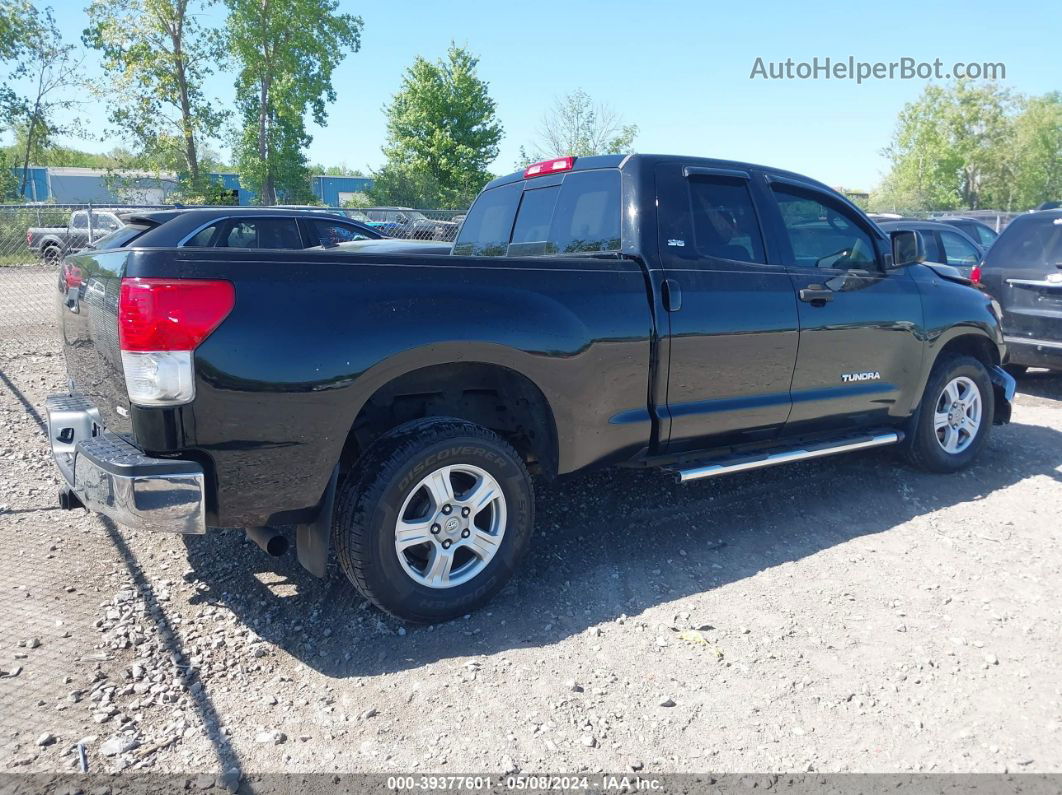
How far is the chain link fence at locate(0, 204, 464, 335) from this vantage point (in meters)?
11.6

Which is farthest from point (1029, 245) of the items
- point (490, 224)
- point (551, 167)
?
point (490, 224)

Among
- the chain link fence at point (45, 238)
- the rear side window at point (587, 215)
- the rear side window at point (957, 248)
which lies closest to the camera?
the rear side window at point (587, 215)

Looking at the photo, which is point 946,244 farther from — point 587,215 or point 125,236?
point 125,236

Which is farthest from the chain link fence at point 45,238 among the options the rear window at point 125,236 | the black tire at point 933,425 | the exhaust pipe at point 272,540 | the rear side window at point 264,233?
the exhaust pipe at point 272,540

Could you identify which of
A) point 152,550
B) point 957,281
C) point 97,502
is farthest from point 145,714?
point 957,281

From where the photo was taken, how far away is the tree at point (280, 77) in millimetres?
28531

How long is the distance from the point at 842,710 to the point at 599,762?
3.17 ft

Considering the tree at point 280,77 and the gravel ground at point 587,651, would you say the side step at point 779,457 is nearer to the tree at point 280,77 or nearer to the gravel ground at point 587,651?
the gravel ground at point 587,651

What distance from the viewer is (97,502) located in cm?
304

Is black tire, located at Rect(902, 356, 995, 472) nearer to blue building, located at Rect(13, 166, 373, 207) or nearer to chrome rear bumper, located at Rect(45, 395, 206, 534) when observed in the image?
chrome rear bumper, located at Rect(45, 395, 206, 534)

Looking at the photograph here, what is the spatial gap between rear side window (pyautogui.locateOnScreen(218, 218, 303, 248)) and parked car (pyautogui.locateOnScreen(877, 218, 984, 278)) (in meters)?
8.45

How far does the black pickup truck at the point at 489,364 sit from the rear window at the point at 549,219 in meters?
0.02

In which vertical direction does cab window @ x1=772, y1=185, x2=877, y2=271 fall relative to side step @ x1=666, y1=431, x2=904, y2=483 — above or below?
above

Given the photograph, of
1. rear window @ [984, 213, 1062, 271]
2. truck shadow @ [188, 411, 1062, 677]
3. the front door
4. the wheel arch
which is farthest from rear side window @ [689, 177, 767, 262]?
rear window @ [984, 213, 1062, 271]
